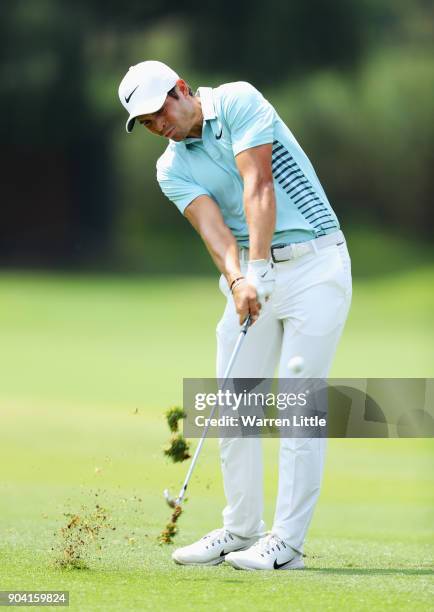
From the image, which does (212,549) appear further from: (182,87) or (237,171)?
(182,87)

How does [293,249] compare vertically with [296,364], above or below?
above

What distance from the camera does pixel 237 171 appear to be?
402 cm

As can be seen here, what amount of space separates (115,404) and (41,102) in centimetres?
2316

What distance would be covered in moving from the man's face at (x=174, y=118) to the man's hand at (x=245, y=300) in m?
0.52

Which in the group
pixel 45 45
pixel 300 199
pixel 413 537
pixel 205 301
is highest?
pixel 45 45

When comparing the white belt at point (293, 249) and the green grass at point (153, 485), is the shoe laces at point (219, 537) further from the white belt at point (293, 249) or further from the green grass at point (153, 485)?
the white belt at point (293, 249)

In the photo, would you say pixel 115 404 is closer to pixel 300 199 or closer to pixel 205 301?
pixel 300 199

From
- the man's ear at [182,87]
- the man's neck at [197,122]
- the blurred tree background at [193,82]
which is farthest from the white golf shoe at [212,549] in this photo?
the blurred tree background at [193,82]

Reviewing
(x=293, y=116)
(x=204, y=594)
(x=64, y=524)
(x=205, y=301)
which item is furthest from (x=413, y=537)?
(x=293, y=116)

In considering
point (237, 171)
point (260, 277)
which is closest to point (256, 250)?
point (260, 277)

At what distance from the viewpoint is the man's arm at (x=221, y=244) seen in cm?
382

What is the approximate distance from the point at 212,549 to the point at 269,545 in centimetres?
24

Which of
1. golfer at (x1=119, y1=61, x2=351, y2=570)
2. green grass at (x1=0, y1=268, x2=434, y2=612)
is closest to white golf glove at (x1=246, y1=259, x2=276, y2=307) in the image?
golfer at (x1=119, y1=61, x2=351, y2=570)

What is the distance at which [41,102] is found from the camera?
3212 cm
